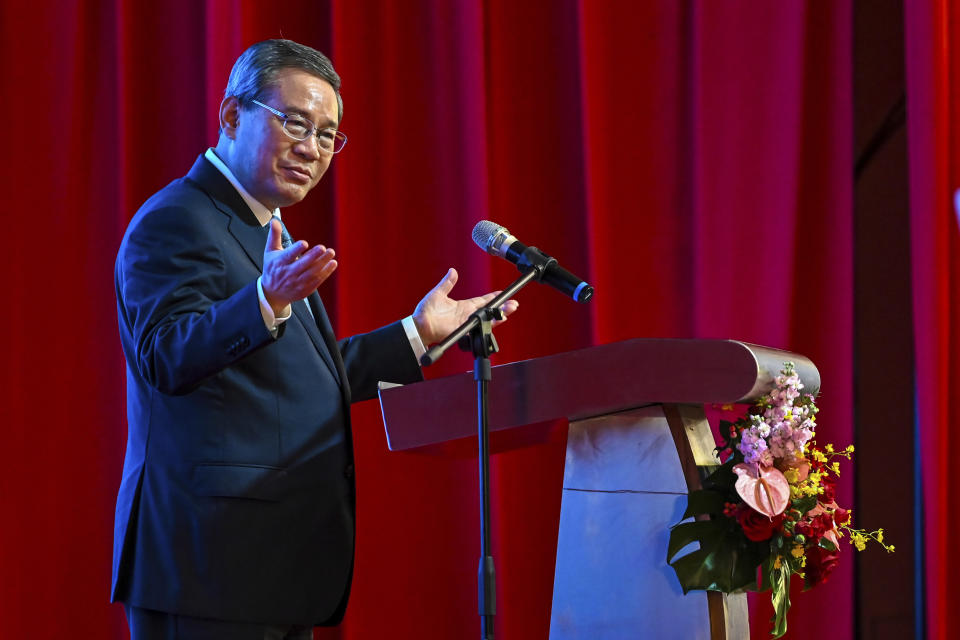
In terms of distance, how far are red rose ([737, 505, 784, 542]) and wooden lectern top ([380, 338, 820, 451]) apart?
6.2 inches

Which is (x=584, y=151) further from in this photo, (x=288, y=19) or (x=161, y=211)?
(x=161, y=211)

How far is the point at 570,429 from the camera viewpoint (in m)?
1.54

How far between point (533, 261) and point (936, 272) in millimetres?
1568

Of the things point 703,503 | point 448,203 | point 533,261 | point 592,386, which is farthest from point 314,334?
point 448,203

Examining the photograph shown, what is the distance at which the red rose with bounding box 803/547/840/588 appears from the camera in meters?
1.45

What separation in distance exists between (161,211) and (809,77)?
199 cm

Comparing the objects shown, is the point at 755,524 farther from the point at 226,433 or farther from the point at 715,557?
the point at 226,433

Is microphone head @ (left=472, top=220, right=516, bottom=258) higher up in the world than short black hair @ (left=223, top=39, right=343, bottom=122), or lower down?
lower down

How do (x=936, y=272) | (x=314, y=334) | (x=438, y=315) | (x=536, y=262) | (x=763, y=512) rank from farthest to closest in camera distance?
1. (x=936, y=272)
2. (x=438, y=315)
3. (x=314, y=334)
4. (x=536, y=262)
5. (x=763, y=512)

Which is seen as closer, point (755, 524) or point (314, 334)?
point (755, 524)

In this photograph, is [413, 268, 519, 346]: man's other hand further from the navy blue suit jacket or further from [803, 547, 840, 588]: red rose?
[803, 547, 840, 588]: red rose

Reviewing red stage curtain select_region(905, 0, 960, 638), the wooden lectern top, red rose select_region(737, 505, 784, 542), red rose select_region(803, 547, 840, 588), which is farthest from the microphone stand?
red stage curtain select_region(905, 0, 960, 638)

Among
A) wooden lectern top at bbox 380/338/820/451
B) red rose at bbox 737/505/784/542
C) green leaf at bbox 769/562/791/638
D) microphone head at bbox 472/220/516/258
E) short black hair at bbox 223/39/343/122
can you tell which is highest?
short black hair at bbox 223/39/343/122

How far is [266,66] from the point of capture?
191 cm
